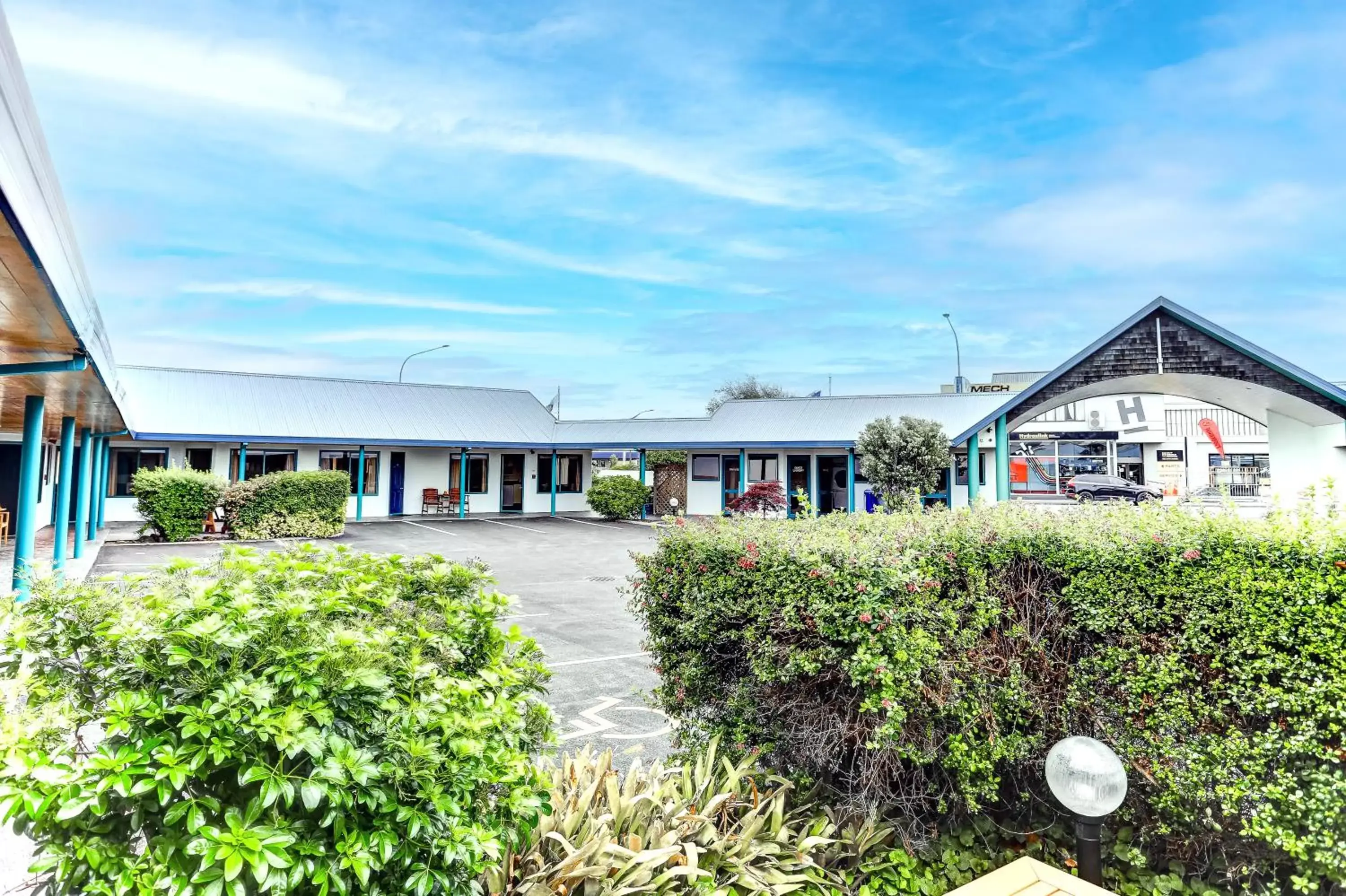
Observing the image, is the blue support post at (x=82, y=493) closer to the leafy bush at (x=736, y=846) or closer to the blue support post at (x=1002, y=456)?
the leafy bush at (x=736, y=846)

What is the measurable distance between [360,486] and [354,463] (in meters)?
1.19

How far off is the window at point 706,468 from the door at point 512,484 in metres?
7.52

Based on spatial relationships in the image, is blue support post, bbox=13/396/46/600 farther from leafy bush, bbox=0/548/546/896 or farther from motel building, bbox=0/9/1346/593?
leafy bush, bbox=0/548/546/896

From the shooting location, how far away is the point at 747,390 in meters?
83.6

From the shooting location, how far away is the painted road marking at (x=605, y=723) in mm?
5613

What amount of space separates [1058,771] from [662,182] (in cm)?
2563

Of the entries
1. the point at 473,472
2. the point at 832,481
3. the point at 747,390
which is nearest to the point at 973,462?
the point at 832,481

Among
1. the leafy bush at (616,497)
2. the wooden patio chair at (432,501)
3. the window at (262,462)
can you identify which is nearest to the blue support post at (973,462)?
the leafy bush at (616,497)

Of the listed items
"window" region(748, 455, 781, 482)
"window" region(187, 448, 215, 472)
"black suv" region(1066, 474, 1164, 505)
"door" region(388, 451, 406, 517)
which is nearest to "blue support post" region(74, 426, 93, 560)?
"window" region(187, 448, 215, 472)

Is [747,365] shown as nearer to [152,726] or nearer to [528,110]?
[528,110]

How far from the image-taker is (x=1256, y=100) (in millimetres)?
12469

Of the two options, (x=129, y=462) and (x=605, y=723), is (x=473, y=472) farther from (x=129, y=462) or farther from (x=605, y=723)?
(x=605, y=723)

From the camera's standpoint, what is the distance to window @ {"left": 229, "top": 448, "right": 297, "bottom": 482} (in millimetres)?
25078

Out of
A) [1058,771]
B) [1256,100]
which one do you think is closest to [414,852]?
[1058,771]
